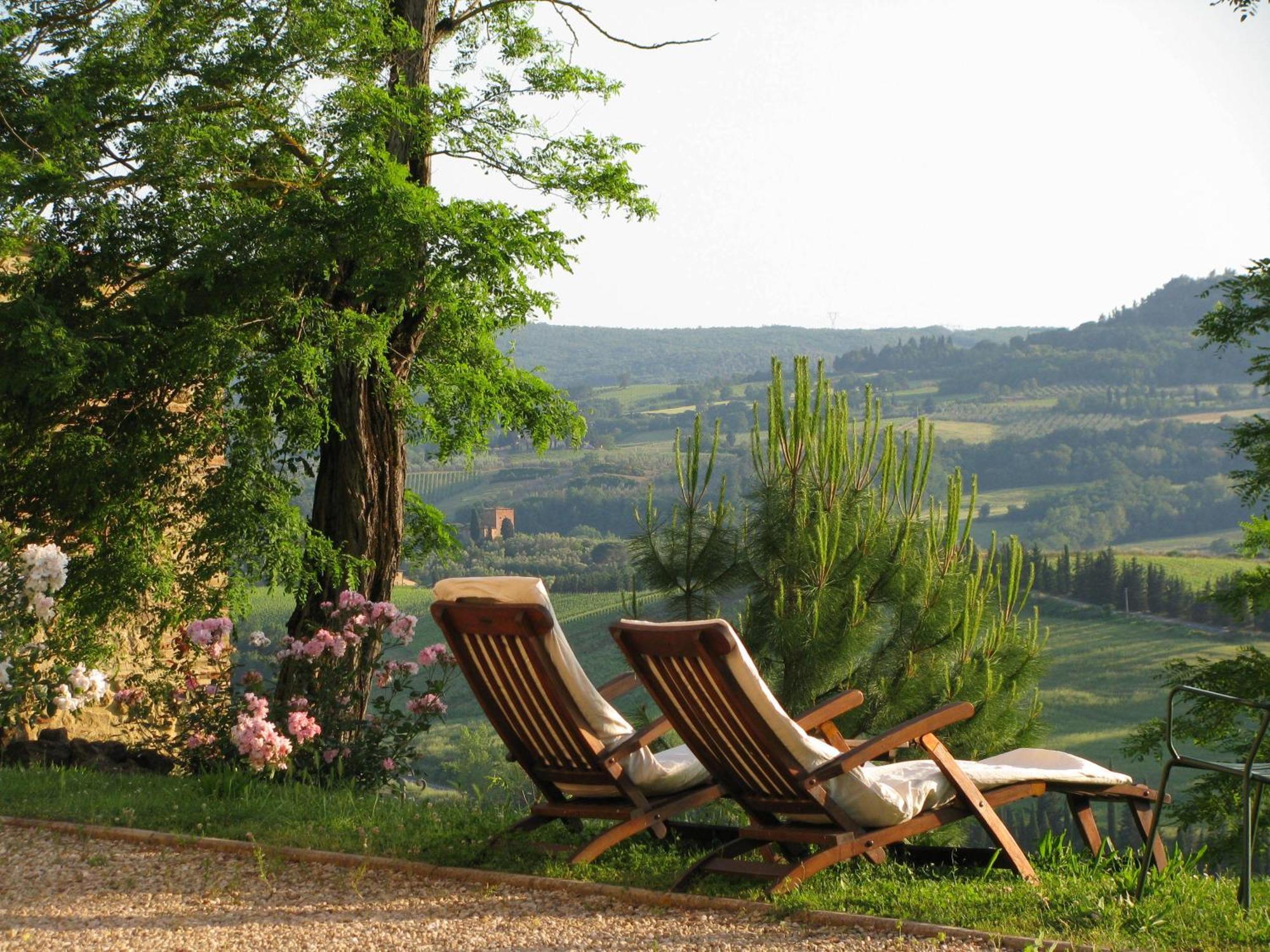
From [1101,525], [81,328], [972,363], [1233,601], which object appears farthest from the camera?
[972,363]

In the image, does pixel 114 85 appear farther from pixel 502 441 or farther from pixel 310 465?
pixel 502 441

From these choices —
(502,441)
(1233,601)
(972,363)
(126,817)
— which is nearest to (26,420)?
(126,817)

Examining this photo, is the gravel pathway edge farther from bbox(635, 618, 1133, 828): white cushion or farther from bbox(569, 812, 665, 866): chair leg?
bbox(635, 618, 1133, 828): white cushion

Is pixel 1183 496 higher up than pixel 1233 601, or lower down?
lower down

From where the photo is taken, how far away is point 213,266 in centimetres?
708

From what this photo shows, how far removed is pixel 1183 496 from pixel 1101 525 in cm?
601

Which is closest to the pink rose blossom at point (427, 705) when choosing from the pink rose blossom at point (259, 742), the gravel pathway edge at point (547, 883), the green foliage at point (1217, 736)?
the pink rose blossom at point (259, 742)

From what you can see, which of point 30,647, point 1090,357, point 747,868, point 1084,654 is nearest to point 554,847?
A: point 747,868

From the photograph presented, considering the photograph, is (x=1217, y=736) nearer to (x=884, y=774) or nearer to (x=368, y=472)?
(x=368, y=472)

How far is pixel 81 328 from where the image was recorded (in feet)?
24.1

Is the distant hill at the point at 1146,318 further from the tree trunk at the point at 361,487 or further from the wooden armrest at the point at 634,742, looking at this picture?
the wooden armrest at the point at 634,742

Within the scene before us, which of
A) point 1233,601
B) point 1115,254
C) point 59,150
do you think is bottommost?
point 1233,601

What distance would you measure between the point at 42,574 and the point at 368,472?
289 centimetres

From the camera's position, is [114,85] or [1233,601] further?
[1233,601]
